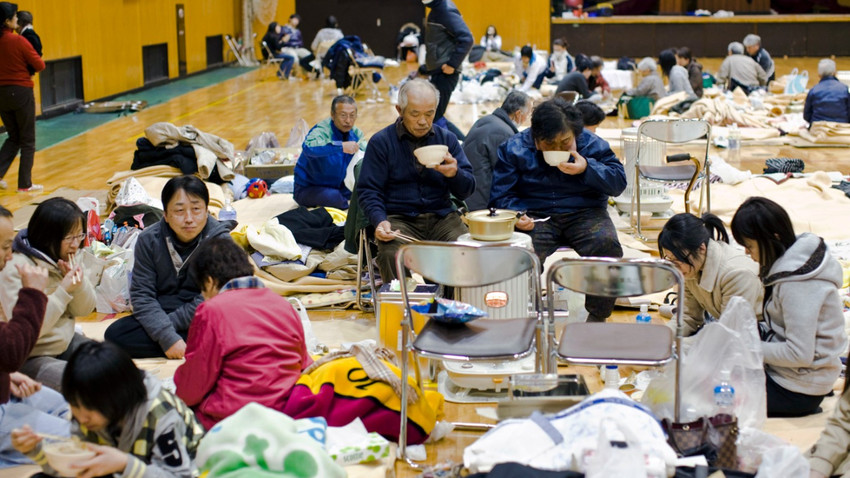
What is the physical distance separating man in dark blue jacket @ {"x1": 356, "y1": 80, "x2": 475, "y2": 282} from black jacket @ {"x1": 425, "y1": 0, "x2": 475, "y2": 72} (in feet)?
14.0

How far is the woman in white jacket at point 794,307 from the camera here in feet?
11.4

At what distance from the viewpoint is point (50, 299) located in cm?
368

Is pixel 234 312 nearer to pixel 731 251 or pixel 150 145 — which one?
pixel 731 251

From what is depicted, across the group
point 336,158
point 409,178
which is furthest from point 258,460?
point 336,158

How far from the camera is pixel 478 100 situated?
14.9 metres

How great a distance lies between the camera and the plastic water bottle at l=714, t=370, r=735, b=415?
337 centimetres

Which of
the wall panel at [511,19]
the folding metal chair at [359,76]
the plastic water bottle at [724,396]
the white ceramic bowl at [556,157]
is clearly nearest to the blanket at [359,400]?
the plastic water bottle at [724,396]

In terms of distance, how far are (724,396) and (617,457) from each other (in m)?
0.79

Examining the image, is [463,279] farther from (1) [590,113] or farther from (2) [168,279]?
(1) [590,113]

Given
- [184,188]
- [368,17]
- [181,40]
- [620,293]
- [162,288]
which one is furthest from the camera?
[368,17]

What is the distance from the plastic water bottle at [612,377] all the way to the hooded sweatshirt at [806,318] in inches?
26.8

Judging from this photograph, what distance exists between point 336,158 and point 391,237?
186cm

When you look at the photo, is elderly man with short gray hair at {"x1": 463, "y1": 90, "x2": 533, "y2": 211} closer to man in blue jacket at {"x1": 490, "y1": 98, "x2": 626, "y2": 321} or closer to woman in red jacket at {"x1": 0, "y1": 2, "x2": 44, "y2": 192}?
man in blue jacket at {"x1": 490, "y1": 98, "x2": 626, "y2": 321}

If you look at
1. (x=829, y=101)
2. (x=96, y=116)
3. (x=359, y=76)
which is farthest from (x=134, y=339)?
(x=359, y=76)
